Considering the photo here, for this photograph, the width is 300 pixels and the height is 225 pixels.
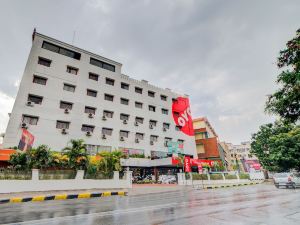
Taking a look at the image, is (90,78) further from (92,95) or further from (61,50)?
(61,50)

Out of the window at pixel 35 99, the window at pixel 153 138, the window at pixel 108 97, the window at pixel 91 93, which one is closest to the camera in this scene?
the window at pixel 35 99

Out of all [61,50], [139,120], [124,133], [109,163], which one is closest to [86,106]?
[124,133]

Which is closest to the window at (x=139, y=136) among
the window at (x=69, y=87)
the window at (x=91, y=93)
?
the window at (x=91, y=93)

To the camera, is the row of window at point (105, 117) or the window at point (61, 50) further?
the window at point (61, 50)

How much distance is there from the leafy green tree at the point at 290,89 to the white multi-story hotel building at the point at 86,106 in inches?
945

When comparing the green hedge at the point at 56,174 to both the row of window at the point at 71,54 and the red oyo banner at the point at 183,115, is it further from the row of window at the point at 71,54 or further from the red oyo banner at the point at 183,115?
the red oyo banner at the point at 183,115

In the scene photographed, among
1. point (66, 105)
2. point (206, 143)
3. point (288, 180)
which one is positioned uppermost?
point (66, 105)

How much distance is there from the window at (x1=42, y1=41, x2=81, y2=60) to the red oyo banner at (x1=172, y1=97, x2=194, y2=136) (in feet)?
63.4

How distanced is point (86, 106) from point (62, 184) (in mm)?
13878

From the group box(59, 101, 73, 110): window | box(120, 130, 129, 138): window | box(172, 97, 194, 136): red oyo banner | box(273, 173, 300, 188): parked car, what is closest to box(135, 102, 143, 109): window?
box(120, 130, 129, 138): window

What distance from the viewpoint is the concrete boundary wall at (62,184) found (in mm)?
16094

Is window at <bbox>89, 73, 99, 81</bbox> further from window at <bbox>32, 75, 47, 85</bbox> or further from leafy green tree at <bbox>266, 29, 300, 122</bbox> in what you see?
leafy green tree at <bbox>266, 29, 300, 122</bbox>

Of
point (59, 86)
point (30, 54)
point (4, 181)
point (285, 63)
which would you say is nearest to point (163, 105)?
point (59, 86)

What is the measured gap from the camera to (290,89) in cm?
856
